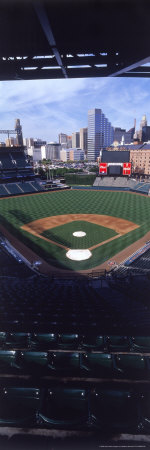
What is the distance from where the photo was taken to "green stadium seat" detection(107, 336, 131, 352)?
8312mm

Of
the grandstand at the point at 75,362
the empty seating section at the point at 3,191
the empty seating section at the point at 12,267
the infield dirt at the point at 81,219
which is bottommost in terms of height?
the empty seating section at the point at 12,267

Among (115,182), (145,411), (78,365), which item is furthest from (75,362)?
(115,182)

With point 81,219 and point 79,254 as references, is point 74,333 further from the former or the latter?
point 81,219

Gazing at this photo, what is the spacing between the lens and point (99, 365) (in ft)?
24.0

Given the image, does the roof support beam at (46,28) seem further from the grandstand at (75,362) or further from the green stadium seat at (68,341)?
the green stadium seat at (68,341)

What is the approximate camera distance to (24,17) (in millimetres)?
5672

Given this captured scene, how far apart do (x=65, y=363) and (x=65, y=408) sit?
1583mm

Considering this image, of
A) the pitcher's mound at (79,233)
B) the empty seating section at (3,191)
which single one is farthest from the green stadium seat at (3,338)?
the empty seating section at (3,191)

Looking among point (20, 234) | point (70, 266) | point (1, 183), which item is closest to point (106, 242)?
point (70, 266)

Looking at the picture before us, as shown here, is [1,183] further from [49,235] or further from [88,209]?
[49,235]

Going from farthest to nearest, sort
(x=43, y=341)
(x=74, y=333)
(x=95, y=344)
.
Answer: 1. (x=74, y=333)
2. (x=43, y=341)
3. (x=95, y=344)

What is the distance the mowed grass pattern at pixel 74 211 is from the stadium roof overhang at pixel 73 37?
22.1 m

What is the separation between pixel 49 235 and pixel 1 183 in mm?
47852

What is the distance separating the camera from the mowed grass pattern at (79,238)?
34312 mm
